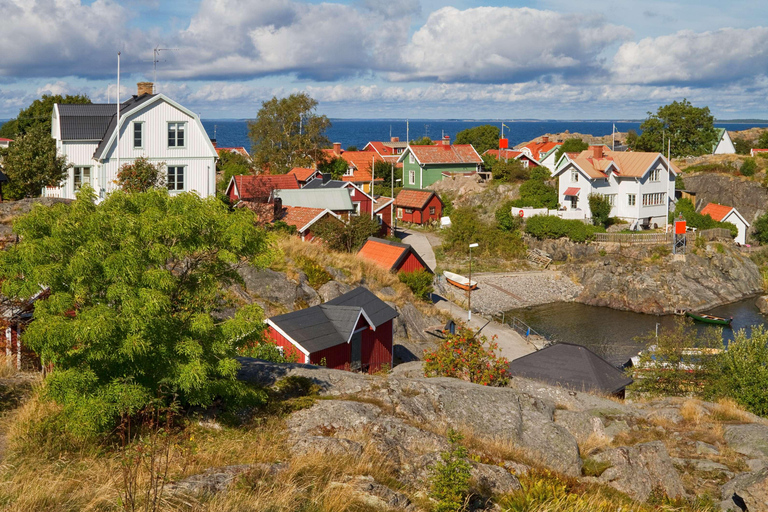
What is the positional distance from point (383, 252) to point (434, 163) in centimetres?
3649

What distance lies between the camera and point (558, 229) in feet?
196

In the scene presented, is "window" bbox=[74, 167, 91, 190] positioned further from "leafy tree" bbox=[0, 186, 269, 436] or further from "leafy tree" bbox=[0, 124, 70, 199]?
"leafy tree" bbox=[0, 186, 269, 436]

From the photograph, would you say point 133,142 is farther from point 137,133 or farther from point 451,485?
point 451,485

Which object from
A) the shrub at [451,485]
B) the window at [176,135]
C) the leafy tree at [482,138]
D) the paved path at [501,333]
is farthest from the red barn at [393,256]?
the leafy tree at [482,138]

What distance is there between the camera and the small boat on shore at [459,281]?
50275 millimetres

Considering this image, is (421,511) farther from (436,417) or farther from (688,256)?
(688,256)

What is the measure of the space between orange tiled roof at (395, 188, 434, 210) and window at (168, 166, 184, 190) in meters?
32.8

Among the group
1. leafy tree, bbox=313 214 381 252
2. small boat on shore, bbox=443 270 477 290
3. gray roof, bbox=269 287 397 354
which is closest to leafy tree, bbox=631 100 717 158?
small boat on shore, bbox=443 270 477 290

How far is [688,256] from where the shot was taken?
56281 mm

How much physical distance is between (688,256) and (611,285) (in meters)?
7.92

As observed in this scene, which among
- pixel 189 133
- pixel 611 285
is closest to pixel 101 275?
pixel 189 133

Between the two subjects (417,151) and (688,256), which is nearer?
(688,256)

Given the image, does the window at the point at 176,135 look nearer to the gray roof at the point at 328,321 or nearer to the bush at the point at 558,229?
the gray roof at the point at 328,321

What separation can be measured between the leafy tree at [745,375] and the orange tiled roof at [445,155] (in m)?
55.6
